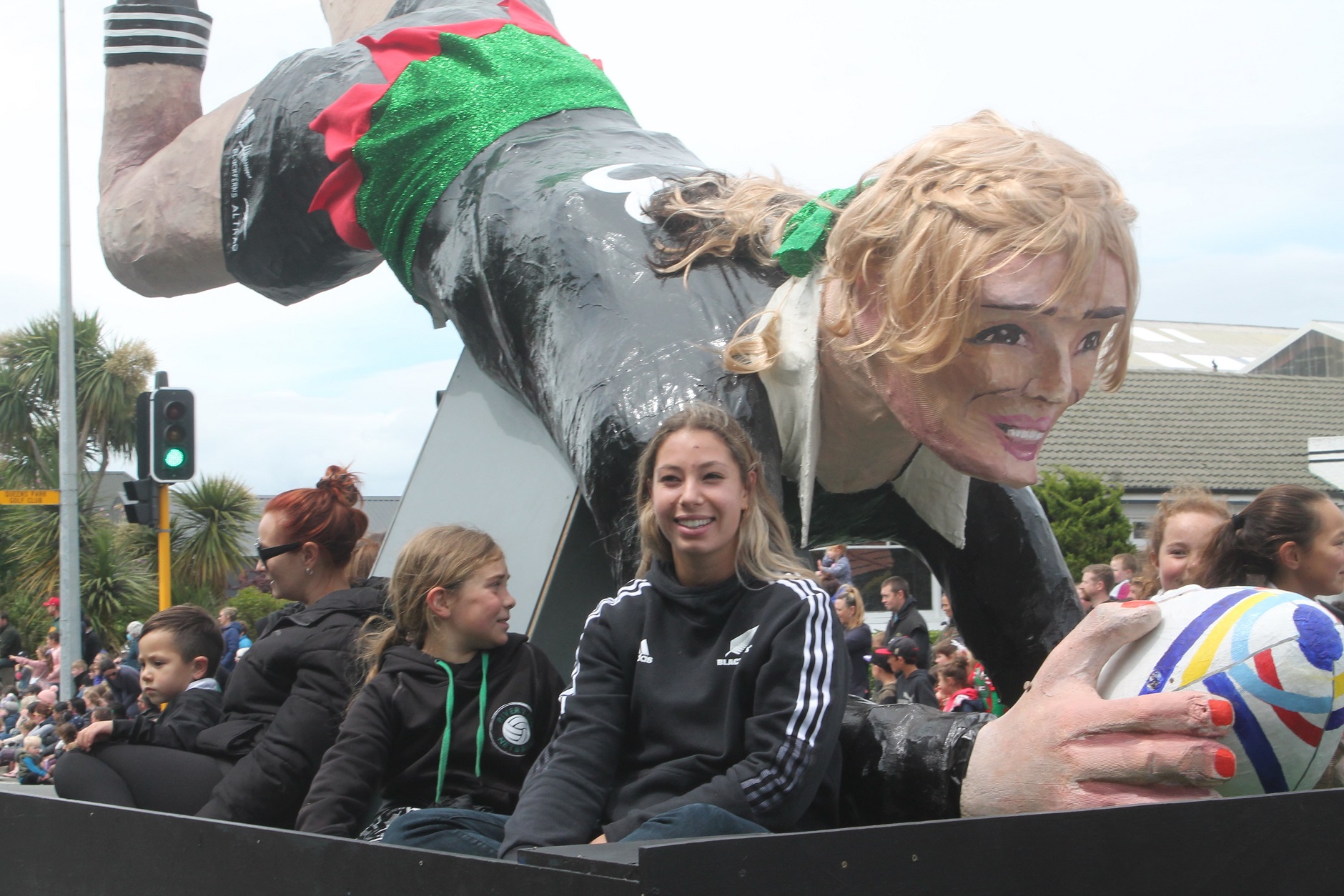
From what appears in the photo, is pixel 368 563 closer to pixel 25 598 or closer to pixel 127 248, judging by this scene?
pixel 127 248

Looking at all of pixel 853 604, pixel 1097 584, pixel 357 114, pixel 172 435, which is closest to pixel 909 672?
pixel 853 604

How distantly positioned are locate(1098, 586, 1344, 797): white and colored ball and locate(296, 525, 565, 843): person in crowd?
115 cm

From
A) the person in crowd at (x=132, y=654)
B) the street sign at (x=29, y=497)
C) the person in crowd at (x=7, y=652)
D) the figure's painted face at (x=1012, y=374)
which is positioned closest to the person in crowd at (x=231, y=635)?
the person in crowd at (x=132, y=654)

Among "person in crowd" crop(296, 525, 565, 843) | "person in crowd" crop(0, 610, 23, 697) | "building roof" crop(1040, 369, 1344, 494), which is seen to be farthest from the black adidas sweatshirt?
"building roof" crop(1040, 369, 1344, 494)

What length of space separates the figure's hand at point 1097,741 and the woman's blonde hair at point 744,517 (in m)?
0.42

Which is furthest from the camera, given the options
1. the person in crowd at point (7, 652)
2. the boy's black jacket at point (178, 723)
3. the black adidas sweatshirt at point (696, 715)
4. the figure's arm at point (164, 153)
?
the person in crowd at point (7, 652)

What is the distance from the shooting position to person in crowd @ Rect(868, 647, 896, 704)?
6.71 m

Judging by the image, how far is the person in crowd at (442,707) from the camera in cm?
235

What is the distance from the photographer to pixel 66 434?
1143 centimetres

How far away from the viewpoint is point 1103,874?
139 cm

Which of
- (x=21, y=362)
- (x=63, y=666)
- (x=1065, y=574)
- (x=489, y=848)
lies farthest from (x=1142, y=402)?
(x=489, y=848)

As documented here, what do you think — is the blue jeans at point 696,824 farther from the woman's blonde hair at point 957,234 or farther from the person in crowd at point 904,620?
the person in crowd at point 904,620

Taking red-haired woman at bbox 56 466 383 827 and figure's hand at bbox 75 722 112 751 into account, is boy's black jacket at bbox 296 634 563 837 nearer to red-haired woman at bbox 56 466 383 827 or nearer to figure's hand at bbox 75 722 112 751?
red-haired woman at bbox 56 466 383 827

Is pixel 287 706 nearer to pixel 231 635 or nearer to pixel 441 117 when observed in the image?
pixel 441 117
